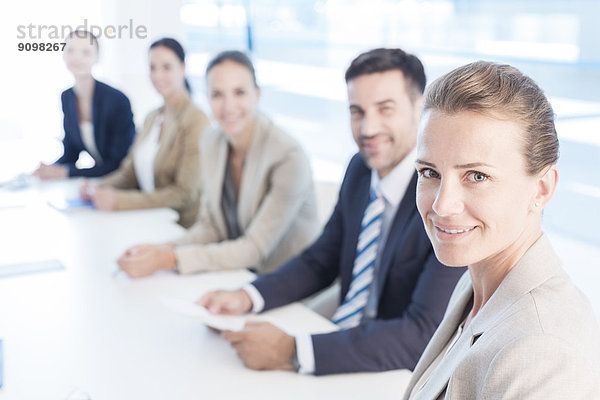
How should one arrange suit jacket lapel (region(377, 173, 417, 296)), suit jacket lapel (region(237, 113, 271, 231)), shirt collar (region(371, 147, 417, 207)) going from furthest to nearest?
suit jacket lapel (region(237, 113, 271, 231)), shirt collar (region(371, 147, 417, 207)), suit jacket lapel (region(377, 173, 417, 296))

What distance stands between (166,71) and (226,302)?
2130 mm

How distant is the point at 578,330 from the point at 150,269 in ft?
5.40

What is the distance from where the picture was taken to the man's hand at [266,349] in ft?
5.53

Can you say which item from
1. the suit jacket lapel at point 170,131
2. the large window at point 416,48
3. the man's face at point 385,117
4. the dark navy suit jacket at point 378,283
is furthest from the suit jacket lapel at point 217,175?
the large window at point 416,48

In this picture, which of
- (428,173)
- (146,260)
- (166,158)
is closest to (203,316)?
(146,260)

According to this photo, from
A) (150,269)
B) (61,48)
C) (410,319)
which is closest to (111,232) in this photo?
(150,269)

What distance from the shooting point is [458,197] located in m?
1.13

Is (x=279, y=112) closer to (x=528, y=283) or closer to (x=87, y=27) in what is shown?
→ (x=87, y=27)

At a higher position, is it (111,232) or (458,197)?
(458,197)

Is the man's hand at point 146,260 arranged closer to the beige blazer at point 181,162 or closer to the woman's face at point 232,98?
the woman's face at point 232,98

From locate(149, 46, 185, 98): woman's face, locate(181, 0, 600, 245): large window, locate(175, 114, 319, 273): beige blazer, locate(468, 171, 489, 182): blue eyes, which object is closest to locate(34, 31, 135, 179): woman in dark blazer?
locate(149, 46, 185, 98): woman's face

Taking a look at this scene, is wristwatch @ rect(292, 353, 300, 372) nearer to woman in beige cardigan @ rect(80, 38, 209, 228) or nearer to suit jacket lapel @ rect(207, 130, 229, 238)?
suit jacket lapel @ rect(207, 130, 229, 238)

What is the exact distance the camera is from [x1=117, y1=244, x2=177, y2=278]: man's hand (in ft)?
7.76

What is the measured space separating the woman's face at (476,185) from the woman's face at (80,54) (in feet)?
12.1
